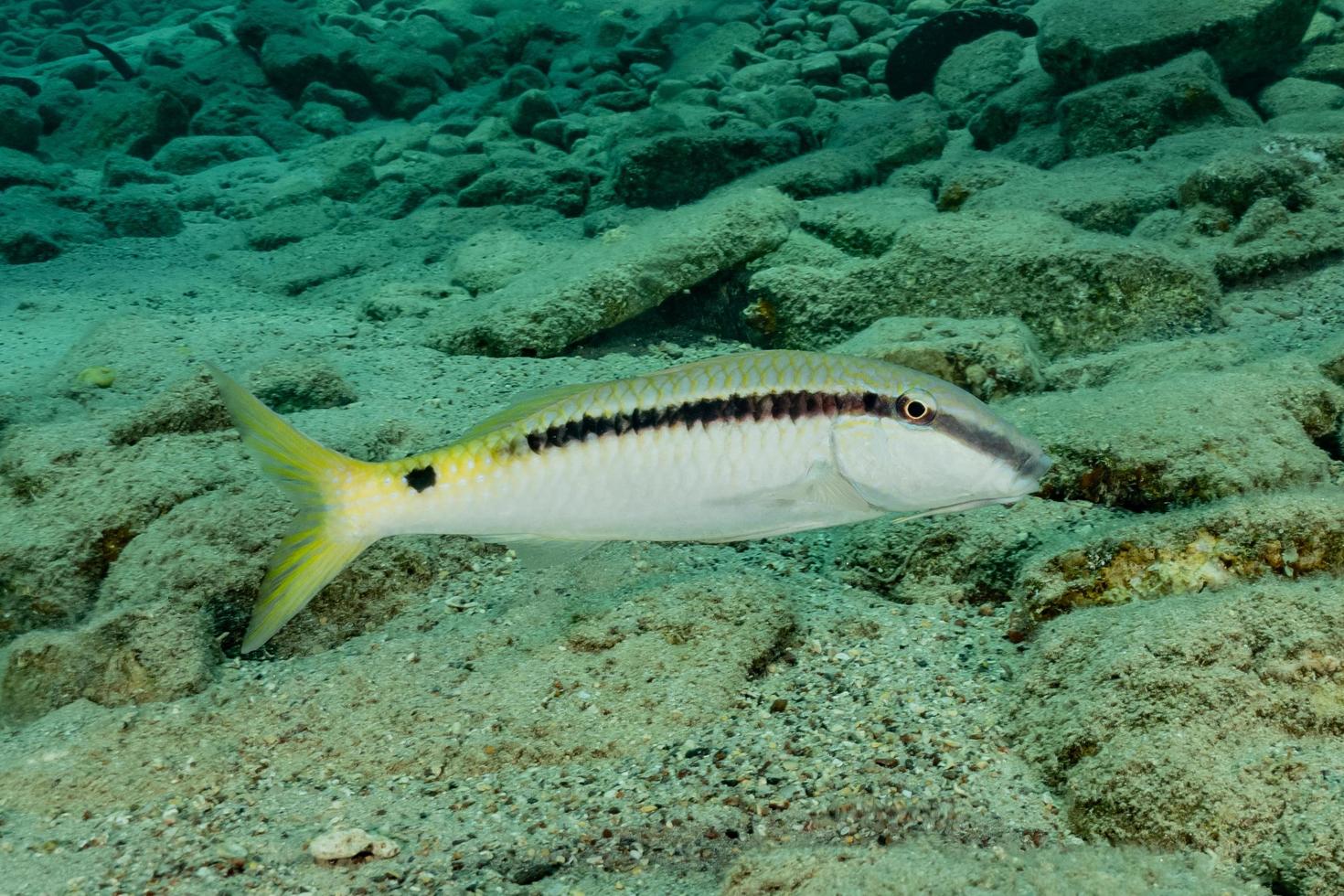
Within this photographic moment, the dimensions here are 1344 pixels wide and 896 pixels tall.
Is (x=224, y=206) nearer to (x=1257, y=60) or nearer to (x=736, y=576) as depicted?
(x=736, y=576)

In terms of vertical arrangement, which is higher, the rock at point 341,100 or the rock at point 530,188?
the rock at point 530,188

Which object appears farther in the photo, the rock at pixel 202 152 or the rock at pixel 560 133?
the rock at pixel 202 152

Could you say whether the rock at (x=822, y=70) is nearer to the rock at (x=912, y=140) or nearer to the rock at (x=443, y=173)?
the rock at (x=912, y=140)

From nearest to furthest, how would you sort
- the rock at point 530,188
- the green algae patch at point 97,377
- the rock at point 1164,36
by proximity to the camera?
the green algae patch at point 97,377, the rock at point 1164,36, the rock at point 530,188

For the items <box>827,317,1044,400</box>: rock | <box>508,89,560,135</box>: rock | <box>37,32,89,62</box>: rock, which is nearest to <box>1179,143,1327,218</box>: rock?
<box>827,317,1044,400</box>: rock

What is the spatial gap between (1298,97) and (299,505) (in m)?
11.2

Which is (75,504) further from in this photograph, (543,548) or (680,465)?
(680,465)

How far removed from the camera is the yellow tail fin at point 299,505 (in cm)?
257

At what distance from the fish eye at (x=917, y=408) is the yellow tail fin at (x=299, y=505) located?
141cm

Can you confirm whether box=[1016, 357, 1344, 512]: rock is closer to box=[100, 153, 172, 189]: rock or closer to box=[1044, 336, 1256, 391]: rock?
box=[1044, 336, 1256, 391]: rock

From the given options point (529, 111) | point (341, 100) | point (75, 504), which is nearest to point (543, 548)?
point (75, 504)

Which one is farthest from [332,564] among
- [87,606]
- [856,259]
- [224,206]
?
[224,206]

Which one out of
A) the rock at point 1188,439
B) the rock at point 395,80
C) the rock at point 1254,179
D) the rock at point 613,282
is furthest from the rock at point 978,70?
the rock at point 1188,439

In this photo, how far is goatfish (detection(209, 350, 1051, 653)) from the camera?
100 inches
